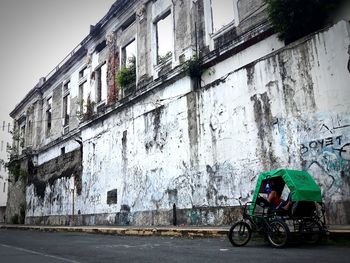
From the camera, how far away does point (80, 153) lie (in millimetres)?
21781

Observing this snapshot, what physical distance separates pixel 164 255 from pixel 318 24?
833 cm

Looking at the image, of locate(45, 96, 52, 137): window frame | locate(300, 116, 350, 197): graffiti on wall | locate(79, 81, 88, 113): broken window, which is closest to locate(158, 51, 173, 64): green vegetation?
locate(79, 81, 88, 113): broken window

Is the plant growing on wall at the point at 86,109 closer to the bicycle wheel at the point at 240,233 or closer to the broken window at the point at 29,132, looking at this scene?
the broken window at the point at 29,132

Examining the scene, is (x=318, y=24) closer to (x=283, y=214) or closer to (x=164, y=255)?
(x=283, y=214)

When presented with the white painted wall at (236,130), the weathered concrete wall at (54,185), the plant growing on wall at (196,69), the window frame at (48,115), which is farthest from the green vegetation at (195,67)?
the window frame at (48,115)

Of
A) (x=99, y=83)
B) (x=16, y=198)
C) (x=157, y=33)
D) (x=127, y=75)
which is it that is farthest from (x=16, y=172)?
(x=157, y=33)

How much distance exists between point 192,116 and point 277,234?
760cm

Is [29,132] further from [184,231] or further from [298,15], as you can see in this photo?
[298,15]

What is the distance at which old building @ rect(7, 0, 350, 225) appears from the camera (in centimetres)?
966

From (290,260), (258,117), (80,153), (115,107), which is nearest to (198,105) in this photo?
(258,117)

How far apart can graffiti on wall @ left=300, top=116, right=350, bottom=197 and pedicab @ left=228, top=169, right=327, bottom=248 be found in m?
1.93

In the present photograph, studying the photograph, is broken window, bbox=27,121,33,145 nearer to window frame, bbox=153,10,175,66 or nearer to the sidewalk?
the sidewalk

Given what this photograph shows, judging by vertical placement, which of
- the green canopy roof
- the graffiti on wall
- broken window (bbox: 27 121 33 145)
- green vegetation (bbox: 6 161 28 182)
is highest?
broken window (bbox: 27 121 33 145)

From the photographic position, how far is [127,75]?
61.2 ft
